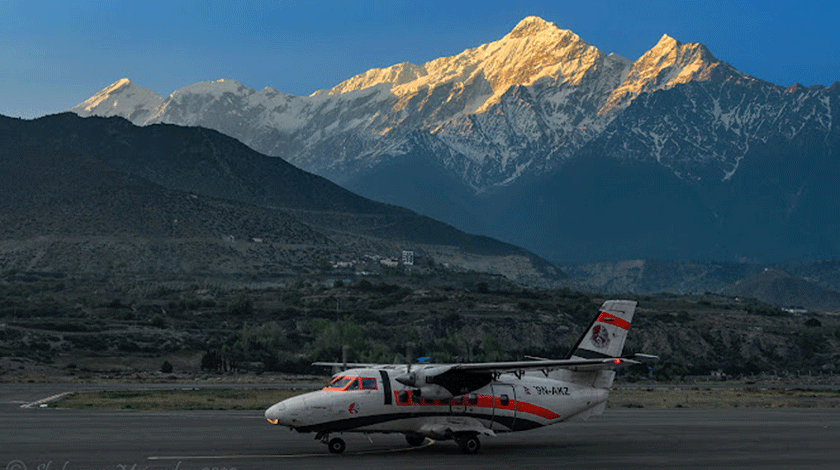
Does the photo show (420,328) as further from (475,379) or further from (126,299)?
(475,379)

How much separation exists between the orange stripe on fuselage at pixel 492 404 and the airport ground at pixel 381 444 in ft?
4.19

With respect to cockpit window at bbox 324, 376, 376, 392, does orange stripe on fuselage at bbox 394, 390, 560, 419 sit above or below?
below

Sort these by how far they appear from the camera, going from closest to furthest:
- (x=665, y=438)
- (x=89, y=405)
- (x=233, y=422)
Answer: (x=665, y=438), (x=233, y=422), (x=89, y=405)

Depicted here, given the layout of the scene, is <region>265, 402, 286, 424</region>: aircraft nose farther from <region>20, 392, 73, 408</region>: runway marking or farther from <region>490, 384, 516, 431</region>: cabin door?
<region>20, 392, 73, 408</region>: runway marking

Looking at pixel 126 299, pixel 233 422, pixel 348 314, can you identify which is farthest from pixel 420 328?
pixel 233 422

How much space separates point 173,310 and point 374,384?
98.9 m

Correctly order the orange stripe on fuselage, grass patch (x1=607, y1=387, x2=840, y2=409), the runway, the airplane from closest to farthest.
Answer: the runway, the airplane, the orange stripe on fuselage, grass patch (x1=607, y1=387, x2=840, y2=409)

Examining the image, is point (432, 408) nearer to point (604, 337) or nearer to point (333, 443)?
point (333, 443)

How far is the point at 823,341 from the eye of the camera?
124 metres

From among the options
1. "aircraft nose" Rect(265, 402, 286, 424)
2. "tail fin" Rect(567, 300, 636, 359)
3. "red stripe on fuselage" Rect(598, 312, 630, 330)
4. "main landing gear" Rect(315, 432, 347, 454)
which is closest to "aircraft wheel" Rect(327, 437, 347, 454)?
"main landing gear" Rect(315, 432, 347, 454)

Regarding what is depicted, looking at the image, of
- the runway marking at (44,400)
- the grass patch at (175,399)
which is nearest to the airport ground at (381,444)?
the runway marking at (44,400)

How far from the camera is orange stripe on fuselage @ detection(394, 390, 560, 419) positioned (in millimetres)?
36156

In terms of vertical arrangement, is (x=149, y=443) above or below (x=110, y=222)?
below

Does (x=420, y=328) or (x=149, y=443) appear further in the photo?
(x=420, y=328)
